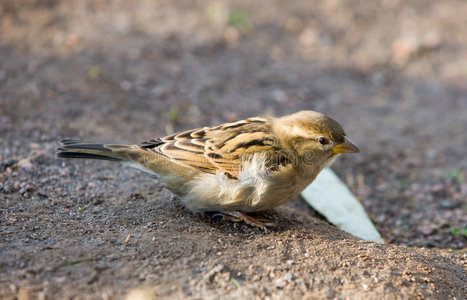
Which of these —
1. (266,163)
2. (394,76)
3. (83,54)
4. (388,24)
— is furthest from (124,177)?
(388,24)

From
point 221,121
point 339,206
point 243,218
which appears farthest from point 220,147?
point 221,121

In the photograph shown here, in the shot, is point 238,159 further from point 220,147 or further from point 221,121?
point 221,121

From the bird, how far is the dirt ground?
27cm

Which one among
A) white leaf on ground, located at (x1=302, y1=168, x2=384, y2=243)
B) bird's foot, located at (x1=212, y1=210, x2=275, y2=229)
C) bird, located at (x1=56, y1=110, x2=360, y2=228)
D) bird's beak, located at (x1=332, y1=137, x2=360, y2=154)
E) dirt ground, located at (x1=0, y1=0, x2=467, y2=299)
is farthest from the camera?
white leaf on ground, located at (x1=302, y1=168, x2=384, y2=243)

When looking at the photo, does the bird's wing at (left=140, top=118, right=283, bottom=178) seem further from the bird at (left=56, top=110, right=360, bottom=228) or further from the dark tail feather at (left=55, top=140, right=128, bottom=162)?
the dark tail feather at (left=55, top=140, right=128, bottom=162)

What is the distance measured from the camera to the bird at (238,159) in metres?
4.22

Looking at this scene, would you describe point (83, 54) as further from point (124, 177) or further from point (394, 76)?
point (394, 76)

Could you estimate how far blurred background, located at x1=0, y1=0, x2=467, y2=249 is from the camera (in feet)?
19.8

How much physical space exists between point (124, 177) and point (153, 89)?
2.65 metres

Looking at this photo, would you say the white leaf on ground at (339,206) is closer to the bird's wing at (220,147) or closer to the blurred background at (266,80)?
the blurred background at (266,80)

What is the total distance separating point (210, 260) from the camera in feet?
11.6

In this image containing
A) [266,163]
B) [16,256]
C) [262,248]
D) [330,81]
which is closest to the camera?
[16,256]

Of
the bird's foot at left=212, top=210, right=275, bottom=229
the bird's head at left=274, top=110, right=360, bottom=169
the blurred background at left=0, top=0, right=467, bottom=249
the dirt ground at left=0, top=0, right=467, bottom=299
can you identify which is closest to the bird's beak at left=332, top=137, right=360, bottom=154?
the bird's head at left=274, top=110, right=360, bottom=169

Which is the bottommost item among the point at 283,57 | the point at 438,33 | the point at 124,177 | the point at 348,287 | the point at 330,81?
the point at 348,287
